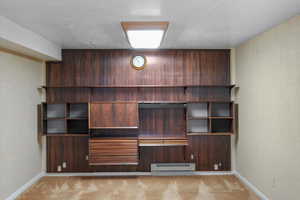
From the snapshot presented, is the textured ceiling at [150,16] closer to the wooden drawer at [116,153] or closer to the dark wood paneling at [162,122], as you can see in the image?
the dark wood paneling at [162,122]

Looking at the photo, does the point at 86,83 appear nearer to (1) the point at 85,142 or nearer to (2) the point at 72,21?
(1) the point at 85,142

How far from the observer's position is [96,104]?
420 centimetres

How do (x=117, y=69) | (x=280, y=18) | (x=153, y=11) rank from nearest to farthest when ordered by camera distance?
(x=153, y=11), (x=280, y=18), (x=117, y=69)

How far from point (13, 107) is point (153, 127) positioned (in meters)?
2.57

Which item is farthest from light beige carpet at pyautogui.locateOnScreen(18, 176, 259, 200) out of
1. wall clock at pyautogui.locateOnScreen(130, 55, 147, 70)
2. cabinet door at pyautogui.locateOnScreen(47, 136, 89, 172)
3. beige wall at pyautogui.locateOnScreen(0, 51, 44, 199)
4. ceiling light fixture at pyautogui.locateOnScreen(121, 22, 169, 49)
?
ceiling light fixture at pyautogui.locateOnScreen(121, 22, 169, 49)

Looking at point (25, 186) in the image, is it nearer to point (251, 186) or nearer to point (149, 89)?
point (149, 89)

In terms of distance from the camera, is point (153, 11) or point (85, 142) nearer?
point (153, 11)

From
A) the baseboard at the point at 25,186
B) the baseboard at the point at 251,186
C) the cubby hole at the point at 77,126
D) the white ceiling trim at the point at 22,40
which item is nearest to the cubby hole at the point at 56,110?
the cubby hole at the point at 77,126

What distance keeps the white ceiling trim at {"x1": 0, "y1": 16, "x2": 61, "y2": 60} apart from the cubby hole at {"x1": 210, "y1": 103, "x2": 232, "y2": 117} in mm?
3336

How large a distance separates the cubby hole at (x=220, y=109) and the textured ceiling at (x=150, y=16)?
1448mm

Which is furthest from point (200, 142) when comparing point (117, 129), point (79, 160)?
point (79, 160)

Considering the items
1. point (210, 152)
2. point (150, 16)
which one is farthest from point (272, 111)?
point (150, 16)

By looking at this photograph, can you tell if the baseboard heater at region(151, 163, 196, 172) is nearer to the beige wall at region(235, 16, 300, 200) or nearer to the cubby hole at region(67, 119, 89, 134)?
the beige wall at region(235, 16, 300, 200)

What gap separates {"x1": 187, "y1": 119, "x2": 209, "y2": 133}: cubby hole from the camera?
454 cm
